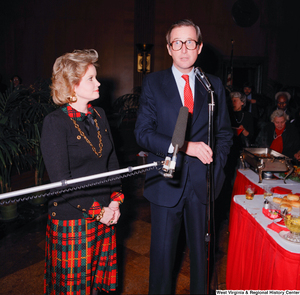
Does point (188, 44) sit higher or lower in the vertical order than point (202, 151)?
higher

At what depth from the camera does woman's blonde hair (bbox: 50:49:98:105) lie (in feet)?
5.04

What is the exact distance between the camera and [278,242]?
163 cm

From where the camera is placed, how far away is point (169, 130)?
1626mm

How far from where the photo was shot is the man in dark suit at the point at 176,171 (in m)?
1.60

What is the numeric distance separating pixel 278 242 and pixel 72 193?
124 centimetres

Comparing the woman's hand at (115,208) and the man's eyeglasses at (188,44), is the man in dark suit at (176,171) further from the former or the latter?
the woman's hand at (115,208)

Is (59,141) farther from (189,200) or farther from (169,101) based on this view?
(189,200)

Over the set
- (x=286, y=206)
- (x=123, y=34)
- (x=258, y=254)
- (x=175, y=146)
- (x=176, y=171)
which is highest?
(x=123, y=34)

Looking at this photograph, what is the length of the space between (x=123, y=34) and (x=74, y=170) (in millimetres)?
8064

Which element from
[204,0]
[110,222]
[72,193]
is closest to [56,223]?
[72,193]

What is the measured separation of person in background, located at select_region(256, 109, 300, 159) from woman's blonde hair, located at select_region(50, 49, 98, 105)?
11.4 feet

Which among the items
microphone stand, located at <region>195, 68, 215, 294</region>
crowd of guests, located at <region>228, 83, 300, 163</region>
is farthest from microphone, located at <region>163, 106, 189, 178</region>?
crowd of guests, located at <region>228, 83, 300, 163</region>

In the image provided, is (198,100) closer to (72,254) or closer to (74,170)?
(74,170)

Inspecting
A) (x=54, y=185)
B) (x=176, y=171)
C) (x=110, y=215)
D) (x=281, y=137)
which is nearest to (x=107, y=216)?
(x=110, y=215)
